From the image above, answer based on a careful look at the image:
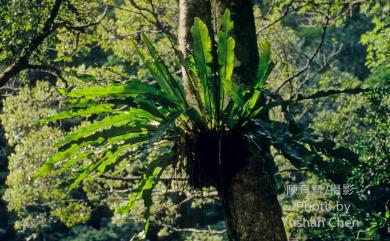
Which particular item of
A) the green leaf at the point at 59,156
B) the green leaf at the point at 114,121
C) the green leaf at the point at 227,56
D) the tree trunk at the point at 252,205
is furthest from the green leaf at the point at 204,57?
the green leaf at the point at 59,156

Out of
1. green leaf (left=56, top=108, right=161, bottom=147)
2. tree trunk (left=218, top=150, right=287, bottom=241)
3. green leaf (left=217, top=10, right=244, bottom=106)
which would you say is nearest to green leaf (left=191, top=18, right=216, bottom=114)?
green leaf (left=217, top=10, right=244, bottom=106)

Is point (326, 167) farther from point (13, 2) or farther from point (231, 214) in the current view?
point (13, 2)

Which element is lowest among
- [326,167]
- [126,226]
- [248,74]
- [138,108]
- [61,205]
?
[126,226]

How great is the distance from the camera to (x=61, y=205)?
9.20 meters

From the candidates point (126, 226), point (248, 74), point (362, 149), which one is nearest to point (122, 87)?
point (248, 74)

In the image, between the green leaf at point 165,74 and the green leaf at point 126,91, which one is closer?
Result: the green leaf at point 126,91

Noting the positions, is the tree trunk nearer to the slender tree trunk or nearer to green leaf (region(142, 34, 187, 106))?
the slender tree trunk

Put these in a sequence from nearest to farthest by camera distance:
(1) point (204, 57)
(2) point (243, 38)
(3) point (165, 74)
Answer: (1) point (204, 57)
(3) point (165, 74)
(2) point (243, 38)

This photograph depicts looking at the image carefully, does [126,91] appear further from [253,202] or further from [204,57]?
[253,202]

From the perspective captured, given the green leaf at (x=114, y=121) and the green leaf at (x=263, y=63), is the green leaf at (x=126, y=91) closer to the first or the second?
the green leaf at (x=114, y=121)

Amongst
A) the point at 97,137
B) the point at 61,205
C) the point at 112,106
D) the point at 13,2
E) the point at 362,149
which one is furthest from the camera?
the point at 61,205

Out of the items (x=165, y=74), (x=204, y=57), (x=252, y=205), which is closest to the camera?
(x=252, y=205)

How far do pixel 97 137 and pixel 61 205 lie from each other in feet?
23.2

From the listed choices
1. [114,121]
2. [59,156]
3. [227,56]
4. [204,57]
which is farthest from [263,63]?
[59,156]
